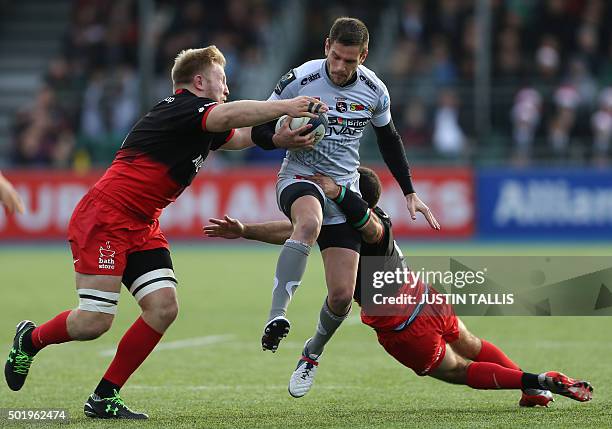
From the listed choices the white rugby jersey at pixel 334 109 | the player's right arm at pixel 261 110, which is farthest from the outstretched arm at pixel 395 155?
the player's right arm at pixel 261 110

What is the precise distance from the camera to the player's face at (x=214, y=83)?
22.5ft

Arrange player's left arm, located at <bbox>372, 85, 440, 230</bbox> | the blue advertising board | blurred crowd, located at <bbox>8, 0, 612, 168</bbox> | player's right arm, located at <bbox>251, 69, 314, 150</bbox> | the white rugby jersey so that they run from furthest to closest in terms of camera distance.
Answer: blurred crowd, located at <bbox>8, 0, 612, 168</bbox> < the blue advertising board < player's left arm, located at <bbox>372, 85, 440, 230</bbox> < the white rugby jersey < player's right arm, located at <bbox>251, 69, 314, 150</bbox>

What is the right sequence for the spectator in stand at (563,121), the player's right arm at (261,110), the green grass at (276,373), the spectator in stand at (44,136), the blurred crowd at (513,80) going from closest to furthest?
1. the player's right arm at (261,110)
2. the green grass at (276,373)
3. the spectator in stand at (563,121)
4. the blurred crowd at (513,80)
5. the spectator in stand at (44,136)

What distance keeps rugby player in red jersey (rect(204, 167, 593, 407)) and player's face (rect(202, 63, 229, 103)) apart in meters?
0.73

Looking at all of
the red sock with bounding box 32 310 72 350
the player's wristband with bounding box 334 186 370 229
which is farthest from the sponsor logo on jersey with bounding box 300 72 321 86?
the red sock with bounding box 32 310 72 350

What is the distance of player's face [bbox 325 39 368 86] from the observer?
7.22 meters

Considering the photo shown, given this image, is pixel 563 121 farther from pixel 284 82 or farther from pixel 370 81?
pixel 284 82

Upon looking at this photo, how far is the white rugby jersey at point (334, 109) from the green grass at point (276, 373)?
4.67 feet

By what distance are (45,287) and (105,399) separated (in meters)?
8.23

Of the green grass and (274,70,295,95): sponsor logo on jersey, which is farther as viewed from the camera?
(274,70,295,95): sponsor logo on jersey

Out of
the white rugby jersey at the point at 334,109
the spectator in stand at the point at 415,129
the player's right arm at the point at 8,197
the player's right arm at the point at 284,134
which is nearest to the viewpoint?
the player's right arm at the point at 8,197

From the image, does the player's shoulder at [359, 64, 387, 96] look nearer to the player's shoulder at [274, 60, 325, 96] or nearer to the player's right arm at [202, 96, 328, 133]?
the player's shoulder at [274, 60, 325, 96]

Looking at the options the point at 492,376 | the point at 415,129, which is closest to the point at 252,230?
the point at 492,376

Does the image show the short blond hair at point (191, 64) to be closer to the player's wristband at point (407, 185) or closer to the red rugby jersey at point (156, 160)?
the red rugby jersey at point (156, 160)
